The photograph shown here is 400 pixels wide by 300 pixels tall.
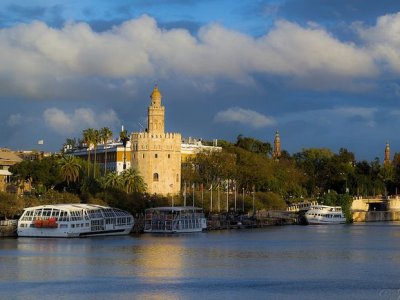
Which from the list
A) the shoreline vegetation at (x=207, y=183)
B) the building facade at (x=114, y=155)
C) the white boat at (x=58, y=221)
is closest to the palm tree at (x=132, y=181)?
the shoreline vegetation at (x=207, y=183)

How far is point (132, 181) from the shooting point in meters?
125

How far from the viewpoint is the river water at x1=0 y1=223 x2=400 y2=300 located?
181 feet

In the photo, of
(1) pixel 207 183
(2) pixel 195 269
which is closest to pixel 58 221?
(2) pixel 195 269

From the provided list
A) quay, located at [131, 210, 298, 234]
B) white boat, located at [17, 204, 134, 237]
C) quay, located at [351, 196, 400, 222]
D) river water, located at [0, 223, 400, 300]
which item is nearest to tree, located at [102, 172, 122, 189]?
quay, located at [131, 210, 298, 234]

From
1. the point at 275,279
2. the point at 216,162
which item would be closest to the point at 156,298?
the point at 275,279

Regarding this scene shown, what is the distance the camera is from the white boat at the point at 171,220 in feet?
366

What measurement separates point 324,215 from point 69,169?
2024 inches

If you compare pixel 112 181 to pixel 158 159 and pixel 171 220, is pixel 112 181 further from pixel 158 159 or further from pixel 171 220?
pixel 158 159

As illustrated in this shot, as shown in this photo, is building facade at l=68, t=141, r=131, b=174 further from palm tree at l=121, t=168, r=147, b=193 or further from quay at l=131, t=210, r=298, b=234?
palm tree at l=121, t=168, r=147, b=193

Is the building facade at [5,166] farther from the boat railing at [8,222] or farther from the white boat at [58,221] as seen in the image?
the white boat at [58,221]

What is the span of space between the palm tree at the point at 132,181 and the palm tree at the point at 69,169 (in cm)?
644

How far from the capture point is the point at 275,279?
6181 centimetres

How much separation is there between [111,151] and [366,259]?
3604 inches

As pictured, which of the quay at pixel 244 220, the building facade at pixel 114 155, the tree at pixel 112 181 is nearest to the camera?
the quay at pixel 244 220
